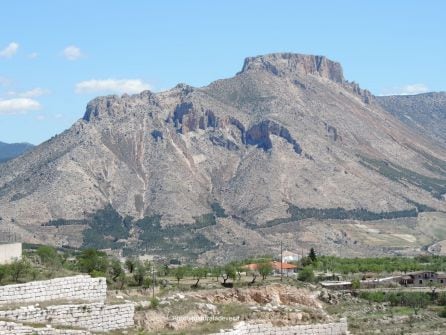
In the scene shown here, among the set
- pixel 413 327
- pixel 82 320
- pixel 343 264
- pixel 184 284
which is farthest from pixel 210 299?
pixel 343 264

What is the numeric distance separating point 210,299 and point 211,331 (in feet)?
41.2

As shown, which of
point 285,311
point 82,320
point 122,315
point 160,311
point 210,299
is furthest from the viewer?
point 210,299

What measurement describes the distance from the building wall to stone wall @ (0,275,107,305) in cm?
783

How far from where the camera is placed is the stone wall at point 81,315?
43.8 meters

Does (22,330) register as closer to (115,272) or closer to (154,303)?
(154,303)

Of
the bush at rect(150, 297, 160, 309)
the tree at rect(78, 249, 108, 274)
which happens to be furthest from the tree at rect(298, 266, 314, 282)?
the bush at rect(150, 297, 160, 309)

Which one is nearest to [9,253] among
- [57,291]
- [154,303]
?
[154,303]

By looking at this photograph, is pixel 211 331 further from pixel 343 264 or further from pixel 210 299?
pixel 343 264

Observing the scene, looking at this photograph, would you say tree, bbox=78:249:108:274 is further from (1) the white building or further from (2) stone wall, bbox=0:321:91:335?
(1) the white building

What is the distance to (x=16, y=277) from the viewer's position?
50531mm

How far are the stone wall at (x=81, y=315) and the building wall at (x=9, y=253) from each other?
9665 millimetres

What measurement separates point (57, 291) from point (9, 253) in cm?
998

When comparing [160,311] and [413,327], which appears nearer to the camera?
[160,311]

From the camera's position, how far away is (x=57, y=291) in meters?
47.5
